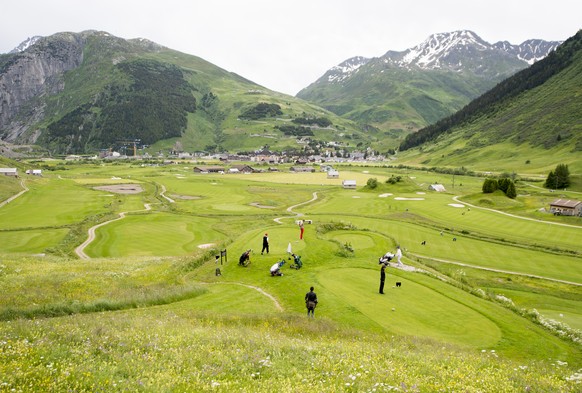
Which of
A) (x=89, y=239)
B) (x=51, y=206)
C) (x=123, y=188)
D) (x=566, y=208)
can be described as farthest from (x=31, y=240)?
(x=566, y=208)

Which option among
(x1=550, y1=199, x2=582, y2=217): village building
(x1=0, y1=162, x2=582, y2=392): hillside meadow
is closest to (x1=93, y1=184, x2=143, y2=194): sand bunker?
(x1=0, y1=162, x2=582, y2=392): hillside meadow

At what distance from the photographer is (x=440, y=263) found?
174ft

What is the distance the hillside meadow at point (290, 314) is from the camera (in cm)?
1263

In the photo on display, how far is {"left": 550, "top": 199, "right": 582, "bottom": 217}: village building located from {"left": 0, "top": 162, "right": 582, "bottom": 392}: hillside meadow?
817 inches

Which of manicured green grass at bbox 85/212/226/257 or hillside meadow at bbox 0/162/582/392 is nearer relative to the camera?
hillside meadow at bbox 0/162/582/392

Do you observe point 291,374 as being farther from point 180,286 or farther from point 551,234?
point 551,234

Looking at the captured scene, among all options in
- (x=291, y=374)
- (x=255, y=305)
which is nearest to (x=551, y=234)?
(x=255, y=305)

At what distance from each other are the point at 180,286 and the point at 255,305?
7.11 m

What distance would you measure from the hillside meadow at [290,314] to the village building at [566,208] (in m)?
20.8

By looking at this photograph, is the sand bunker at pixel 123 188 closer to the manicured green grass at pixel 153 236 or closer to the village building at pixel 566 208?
the manicured green grass at pixel 153 236

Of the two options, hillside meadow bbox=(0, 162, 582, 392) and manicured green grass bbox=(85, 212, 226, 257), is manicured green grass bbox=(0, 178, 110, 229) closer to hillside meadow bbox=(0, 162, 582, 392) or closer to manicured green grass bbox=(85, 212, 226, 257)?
hillside meadow bbox=(0, 162, 582, 392)

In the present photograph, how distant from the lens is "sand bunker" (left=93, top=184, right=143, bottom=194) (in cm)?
13075

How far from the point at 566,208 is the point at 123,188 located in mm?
144487

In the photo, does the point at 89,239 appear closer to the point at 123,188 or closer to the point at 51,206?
the point at 51,206
